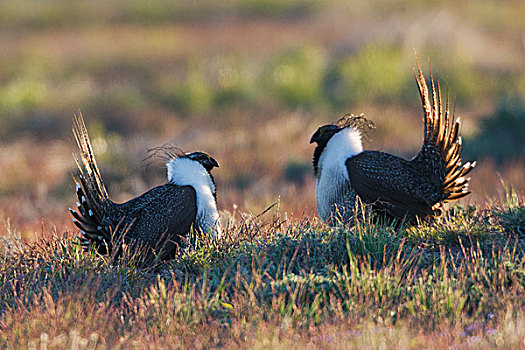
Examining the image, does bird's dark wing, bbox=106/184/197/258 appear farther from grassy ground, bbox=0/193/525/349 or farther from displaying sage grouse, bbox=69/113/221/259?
grassy ground, bbox=0/193/525/349

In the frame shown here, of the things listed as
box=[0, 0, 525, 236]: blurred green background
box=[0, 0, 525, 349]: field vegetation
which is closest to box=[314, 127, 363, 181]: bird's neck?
box=[0, 0, 525, 349]: field vegetation

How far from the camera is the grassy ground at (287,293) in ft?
13.9

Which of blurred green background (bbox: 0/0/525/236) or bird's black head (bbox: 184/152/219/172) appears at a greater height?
blurred green background (bbox: 0/0/525/236)

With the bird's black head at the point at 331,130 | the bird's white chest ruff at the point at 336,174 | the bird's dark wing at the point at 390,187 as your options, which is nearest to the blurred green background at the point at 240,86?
the bird's black head at the point at 331,130

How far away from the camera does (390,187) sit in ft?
20.2

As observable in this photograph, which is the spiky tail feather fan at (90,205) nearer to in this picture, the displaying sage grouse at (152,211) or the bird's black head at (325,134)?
the displaying sage grouse at (152,211)

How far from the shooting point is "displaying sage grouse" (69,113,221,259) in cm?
586

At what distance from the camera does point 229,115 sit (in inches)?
675

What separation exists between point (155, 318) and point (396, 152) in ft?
30.9

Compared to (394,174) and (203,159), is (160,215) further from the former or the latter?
(394,174)

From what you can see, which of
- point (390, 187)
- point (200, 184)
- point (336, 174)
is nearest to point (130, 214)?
point (200, 184)

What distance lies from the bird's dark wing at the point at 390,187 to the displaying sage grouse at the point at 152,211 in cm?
116

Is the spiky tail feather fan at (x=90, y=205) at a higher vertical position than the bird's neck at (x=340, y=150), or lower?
lower

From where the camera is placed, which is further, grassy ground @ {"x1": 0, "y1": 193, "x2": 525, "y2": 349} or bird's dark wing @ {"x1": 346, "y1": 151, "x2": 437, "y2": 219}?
bird's dark wing @ {"x1": 346, "y1": 151, "x2": 437, "y2": 219}
